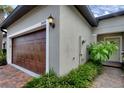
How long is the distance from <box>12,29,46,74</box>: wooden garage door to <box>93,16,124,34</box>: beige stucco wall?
5080 mm

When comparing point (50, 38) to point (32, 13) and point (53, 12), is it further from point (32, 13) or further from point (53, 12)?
point (32, 13)

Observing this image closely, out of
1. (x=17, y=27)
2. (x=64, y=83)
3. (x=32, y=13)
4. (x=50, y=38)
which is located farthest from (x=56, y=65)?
(x=17, y=27)

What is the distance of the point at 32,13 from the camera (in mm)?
6355

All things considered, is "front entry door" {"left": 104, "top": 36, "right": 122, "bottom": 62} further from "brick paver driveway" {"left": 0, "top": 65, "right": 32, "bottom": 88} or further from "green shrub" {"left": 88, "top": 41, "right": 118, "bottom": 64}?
"brick paver driveway" {"left": 0, "top": 65, "right": 32, "bottom": 88}

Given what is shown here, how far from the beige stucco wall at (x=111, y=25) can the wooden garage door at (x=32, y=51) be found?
5.08 m

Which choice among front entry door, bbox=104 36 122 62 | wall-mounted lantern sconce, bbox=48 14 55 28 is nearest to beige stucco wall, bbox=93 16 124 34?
front entry door, bbox=104 36 122 62

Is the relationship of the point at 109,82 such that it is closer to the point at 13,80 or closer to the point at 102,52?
the point at 102,52

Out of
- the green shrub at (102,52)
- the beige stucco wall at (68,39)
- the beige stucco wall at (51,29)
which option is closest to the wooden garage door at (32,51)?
the beige stucco wall at (51,29)

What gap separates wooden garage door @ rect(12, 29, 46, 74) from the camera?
230 inches

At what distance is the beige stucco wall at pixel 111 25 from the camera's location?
8175mm

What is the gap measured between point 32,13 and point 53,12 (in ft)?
6.17

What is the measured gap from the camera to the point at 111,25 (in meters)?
8.63

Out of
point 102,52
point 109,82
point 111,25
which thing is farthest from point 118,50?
point 109,82

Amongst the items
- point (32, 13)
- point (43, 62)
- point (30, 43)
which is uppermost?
point (32, 13)
